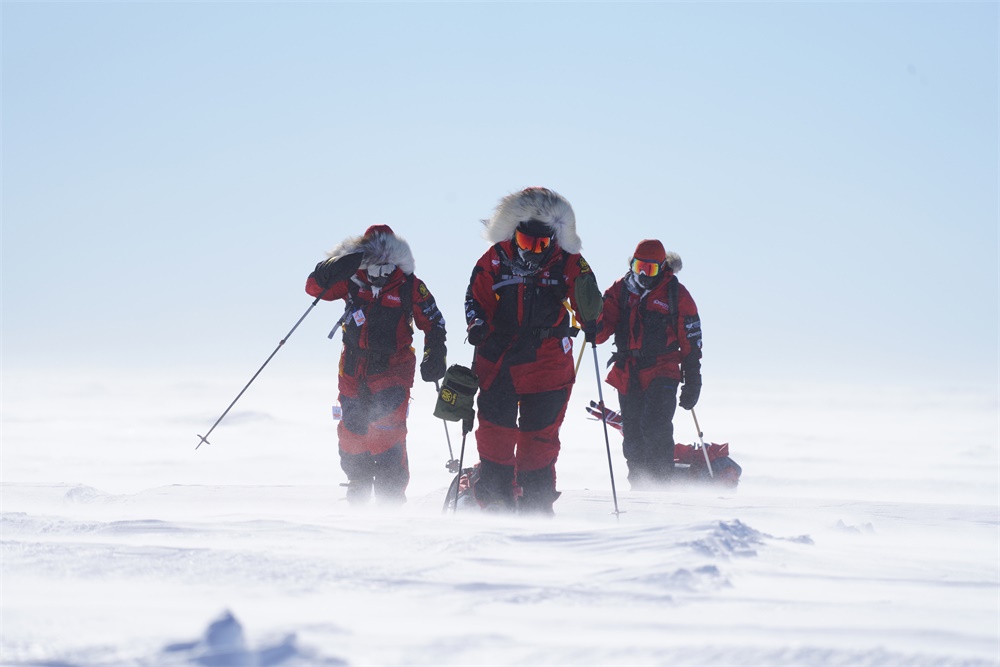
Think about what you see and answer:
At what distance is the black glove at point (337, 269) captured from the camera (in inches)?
275

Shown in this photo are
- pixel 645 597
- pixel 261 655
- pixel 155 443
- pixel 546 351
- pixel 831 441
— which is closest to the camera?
pixel 261 655

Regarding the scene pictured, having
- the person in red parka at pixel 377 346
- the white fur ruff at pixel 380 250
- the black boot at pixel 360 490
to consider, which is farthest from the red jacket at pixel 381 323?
the black boot at pixel 360 490

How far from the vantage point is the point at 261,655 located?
2.00m

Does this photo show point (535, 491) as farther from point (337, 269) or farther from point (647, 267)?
point (647, 267)

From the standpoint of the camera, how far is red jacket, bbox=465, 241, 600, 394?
231 inches

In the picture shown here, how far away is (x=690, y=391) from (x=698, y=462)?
113cm

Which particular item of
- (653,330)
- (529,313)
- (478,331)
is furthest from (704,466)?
(478,331)

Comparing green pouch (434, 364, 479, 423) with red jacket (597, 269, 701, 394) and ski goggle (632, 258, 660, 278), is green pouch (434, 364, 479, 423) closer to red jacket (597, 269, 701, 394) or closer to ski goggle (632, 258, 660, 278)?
red jacket (597, 269, 701, 394)

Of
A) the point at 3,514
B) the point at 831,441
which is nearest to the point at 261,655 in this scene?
the point at 3,514

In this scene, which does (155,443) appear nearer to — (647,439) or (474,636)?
(647,439)

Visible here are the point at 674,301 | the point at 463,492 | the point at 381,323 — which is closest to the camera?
the point at 463,492

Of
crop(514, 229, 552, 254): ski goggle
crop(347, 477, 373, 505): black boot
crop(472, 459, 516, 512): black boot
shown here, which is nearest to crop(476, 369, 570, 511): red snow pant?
crop(472, 459, 516, 512): black boot

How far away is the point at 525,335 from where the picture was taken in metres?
5.88

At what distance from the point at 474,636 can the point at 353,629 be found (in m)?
0.30
